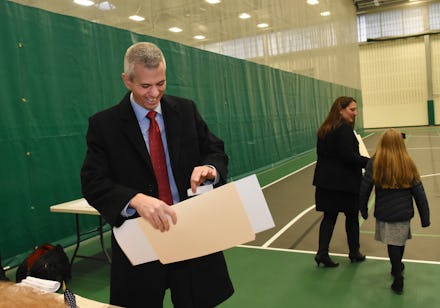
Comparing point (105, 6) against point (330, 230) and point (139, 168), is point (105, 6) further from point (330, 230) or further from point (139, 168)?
point (139, 168)

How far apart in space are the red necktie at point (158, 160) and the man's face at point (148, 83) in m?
0.11

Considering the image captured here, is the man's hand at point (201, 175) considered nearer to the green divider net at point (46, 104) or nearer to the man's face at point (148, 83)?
the man's face at point (148, 83)

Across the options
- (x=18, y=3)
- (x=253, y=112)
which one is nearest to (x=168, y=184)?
(x=18, y=3)

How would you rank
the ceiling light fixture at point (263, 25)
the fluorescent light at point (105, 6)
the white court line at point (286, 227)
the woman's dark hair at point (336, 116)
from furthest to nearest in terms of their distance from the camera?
the ceiling light fixture at point (263, 25), the fluorescent light at point (105, 6), the white court line at point (286, 227), the woman's dark hair at point (336, 116)

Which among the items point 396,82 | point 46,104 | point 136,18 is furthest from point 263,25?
point 396,82

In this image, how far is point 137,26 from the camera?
6.50 meters

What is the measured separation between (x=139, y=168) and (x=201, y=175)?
24cm

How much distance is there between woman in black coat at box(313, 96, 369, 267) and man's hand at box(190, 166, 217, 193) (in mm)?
2345

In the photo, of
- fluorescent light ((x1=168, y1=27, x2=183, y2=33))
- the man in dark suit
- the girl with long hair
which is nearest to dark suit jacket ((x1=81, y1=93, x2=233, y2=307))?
the man in dark suit

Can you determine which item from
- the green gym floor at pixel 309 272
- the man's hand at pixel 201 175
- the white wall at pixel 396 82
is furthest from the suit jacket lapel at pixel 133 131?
the white wall at pixel 396 82

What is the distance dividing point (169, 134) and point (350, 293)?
2.36 meters

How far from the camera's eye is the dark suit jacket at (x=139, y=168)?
1422 mm

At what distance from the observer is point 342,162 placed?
3.59 metres

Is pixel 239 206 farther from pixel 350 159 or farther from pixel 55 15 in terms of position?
pixel 55 15
